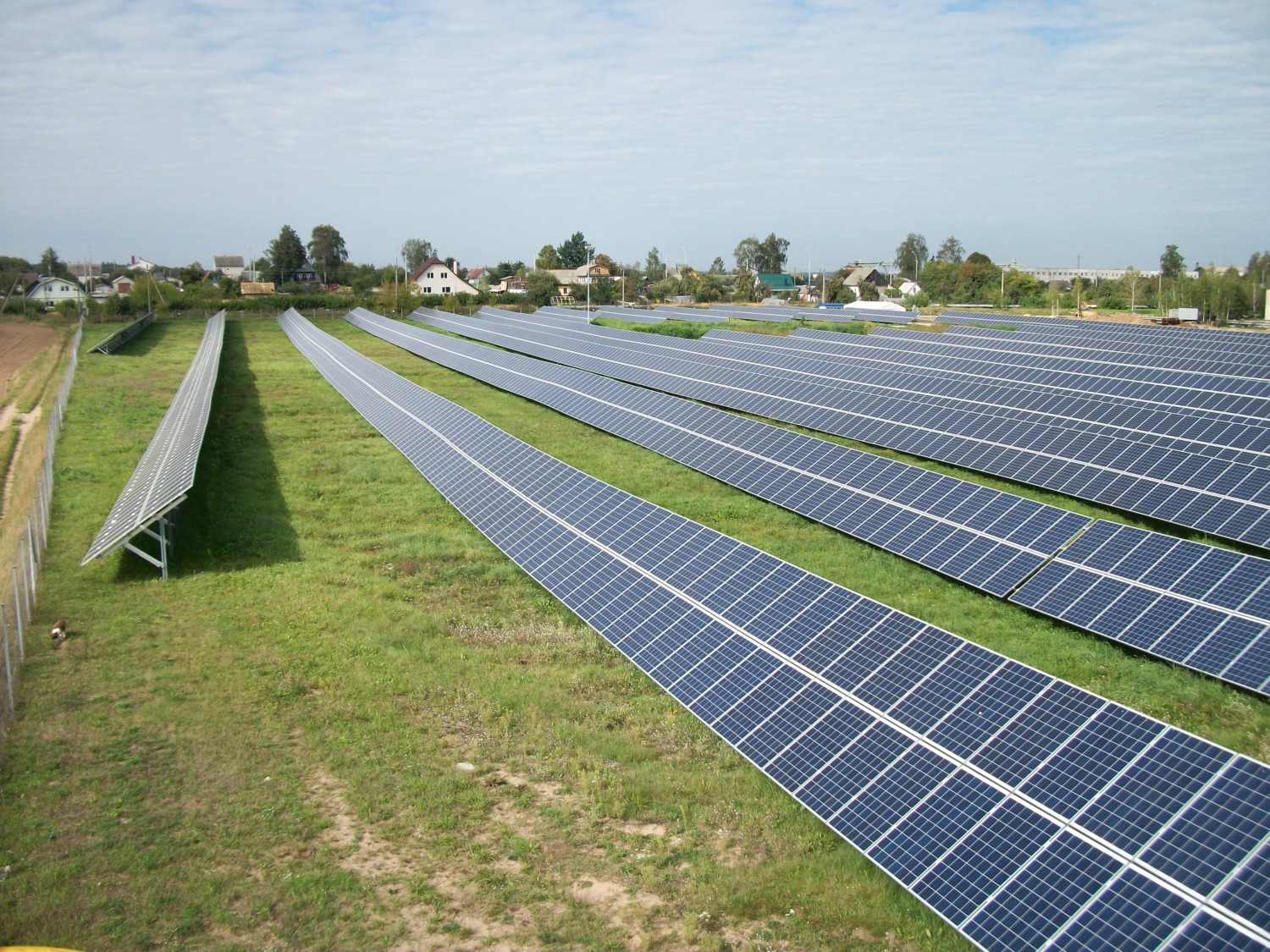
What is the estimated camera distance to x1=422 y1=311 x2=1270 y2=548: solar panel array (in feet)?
70.7

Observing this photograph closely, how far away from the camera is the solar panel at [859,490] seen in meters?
19.4

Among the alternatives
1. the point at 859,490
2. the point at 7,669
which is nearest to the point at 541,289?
the point at 859,490

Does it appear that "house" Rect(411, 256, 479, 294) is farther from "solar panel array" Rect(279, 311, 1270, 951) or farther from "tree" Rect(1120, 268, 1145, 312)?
"solar panel array" Rect(279, 311, 1270, 951)

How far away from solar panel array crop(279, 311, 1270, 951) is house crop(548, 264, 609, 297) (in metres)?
121

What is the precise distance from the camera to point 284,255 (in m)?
174

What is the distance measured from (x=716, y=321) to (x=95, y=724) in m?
71.5

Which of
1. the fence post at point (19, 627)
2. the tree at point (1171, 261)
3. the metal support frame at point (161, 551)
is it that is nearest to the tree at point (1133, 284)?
the tree at point (1171, 261)

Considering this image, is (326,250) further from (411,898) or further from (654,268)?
(411,898)

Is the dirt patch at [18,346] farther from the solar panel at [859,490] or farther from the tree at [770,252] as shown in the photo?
the tree at [770,252]

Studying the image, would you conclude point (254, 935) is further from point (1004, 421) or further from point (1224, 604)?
point (1004, 421)

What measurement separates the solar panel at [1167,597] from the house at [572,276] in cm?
11970

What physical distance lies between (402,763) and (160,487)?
40.7 feet

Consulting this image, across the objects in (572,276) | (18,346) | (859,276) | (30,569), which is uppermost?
(859,276)

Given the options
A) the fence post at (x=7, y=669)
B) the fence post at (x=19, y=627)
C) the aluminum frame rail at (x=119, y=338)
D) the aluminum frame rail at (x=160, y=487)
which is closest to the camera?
the fence post at (x=7, y=669)
